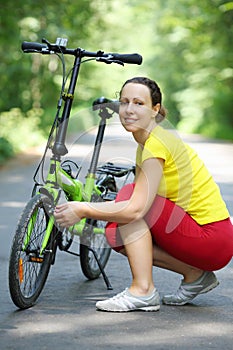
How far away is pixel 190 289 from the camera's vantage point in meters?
5.26

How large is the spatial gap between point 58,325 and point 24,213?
0.69m

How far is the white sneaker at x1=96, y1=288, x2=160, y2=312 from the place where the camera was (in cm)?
508

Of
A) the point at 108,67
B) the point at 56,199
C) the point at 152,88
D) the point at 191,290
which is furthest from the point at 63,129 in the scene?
the point at 108,67

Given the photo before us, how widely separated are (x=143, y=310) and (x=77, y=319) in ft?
1.47

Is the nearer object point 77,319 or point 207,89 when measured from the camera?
point 77,319

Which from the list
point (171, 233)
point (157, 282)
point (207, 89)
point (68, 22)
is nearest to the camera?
point (171, 233)

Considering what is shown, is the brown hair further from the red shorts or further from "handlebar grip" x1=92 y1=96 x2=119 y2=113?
"handlebar grip" x1=92 y1=96 x2=119 y2=113

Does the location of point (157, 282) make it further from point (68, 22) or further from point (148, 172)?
point (68, 22)

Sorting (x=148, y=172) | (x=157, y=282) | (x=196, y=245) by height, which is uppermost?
(x=148, y=172)

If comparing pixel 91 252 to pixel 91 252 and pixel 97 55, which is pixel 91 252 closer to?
pixel 91 252

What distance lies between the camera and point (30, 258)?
16.8 ft

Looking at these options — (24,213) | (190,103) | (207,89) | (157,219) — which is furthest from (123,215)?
(190,103)

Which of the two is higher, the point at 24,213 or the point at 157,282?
the point at 24,213

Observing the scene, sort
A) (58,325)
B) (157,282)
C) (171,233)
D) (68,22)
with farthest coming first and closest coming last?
(68,22) < (157,282) < (171,233) < (58,325)
